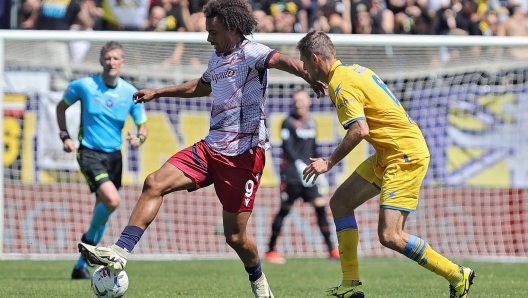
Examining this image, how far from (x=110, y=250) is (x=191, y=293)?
211 centimetres

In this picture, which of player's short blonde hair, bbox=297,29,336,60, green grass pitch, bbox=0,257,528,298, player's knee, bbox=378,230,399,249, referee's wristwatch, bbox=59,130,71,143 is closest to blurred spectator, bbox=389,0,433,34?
green grass pitch, bbox=0,257,528,298

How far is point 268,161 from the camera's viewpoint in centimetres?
1421

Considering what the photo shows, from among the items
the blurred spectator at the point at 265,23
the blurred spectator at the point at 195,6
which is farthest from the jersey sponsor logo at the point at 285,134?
the blurred spectator at the point at 195,6

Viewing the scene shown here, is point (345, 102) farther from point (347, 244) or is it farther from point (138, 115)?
point (138, 115)

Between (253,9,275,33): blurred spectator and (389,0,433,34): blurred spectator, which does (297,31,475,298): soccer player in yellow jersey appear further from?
(389,0,433,34): blurred spectator

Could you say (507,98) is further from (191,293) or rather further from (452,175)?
(191,293)

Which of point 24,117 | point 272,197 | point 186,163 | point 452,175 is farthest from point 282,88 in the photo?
point 186,163

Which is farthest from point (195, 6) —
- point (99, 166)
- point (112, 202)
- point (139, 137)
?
point (112, 202)

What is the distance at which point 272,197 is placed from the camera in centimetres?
1415

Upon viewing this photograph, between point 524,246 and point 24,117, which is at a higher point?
point 24,117

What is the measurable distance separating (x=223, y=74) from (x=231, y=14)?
0.48 metres

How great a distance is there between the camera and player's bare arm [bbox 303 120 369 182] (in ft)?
20.6

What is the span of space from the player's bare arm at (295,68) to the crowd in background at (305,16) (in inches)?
343

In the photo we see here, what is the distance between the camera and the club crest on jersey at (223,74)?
6.79 metres
